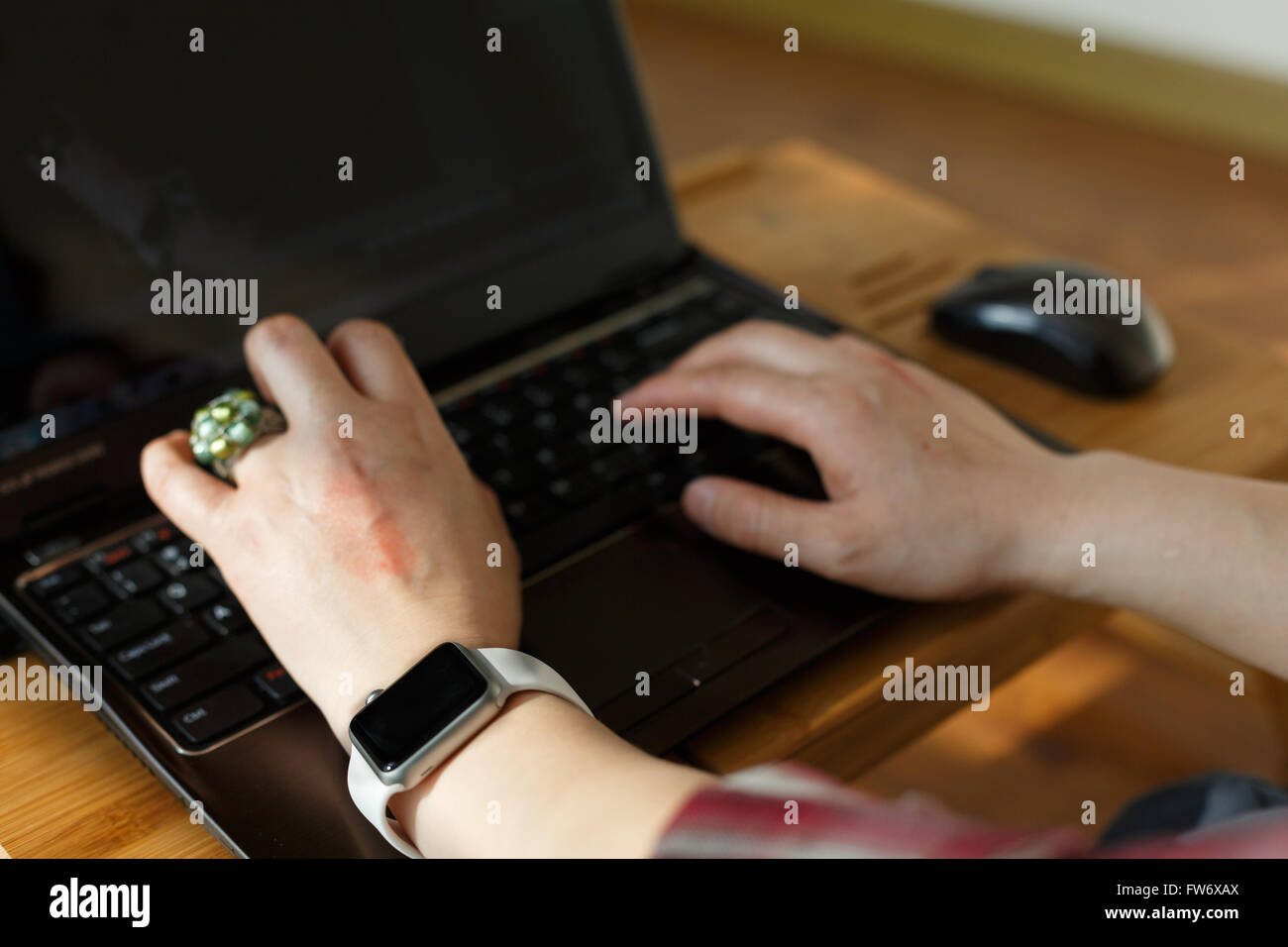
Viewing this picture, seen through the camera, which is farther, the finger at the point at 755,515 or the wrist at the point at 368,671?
the finger at the point at 755,515

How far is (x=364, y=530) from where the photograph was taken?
0.53 m

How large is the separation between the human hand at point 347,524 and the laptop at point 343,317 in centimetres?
4

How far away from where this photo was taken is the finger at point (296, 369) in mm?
566

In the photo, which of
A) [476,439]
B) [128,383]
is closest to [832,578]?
[476,439]

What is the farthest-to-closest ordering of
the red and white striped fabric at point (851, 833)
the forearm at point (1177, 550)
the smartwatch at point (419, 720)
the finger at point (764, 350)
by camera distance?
the finger at point (764, 350) < the forearm at point (1177, 550) < the smartwatch at point (419, 720) < the red and white striped fabric at point (851, 833)

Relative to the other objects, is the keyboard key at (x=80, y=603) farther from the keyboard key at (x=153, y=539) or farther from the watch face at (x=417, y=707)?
the watch face at (x=417, y=707)

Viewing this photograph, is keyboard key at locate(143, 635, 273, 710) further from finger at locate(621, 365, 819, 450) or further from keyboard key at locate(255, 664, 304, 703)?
finger at locate(621, 365, 819, 450)

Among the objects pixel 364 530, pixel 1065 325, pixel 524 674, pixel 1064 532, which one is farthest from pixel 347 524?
pixel 1065 325

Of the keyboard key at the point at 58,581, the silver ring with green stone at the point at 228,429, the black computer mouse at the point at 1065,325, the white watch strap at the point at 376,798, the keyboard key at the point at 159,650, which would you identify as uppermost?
the silver ring with green stone at the point at 228,429

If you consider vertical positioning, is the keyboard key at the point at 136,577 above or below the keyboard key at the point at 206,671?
above

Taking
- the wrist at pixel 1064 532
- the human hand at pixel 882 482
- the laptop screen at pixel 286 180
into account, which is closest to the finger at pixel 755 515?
the human hand at pixel 882 482

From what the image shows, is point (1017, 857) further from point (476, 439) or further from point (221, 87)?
point (221, 87)

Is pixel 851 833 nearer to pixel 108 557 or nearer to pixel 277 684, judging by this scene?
pixel 277 684

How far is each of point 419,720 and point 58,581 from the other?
0.76ft
